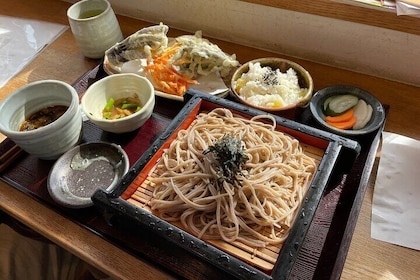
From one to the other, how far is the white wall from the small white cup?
26cm

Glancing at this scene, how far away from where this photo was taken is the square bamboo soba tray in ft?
2.81

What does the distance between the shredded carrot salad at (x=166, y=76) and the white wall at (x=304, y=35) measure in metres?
0.28

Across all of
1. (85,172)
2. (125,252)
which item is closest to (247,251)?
(125,252)

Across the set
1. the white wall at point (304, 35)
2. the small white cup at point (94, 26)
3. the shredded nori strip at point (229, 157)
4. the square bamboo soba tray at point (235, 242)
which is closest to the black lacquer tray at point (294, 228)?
the square bamboo soba tray at point (235, 242)

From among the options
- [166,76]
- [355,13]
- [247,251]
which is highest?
[355,13]

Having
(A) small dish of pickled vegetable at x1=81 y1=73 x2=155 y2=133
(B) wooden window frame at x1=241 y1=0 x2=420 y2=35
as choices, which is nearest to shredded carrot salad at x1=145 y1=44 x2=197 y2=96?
(A) small dish of pickled vegetable at x1=81 y1=73 x2=155 y2=133

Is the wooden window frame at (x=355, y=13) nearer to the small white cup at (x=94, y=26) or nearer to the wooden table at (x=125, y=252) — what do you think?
the wooden table at (x=125, y=252)

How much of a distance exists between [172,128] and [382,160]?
63 cm

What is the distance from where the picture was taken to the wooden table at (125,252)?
0.99 m

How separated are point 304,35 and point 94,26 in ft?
2.65

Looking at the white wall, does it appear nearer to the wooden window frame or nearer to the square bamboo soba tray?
the wooden window frame

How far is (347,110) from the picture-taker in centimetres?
125

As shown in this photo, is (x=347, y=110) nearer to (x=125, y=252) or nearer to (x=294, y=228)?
(x=294, y=228)

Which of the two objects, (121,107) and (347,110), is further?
(121,107)
